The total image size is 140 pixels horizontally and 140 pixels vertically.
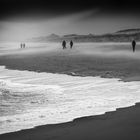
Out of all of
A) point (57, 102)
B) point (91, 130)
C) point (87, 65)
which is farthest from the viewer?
point (87, 65)

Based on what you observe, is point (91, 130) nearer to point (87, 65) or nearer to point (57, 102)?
point (57, 102)

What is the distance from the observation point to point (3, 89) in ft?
40.9

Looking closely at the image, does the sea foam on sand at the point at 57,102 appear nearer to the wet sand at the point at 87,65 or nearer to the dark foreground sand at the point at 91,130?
the dark foreground sand at the point at 91,130

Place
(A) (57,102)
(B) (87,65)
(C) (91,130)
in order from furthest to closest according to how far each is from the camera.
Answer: (B) (87,65), (A) (57,102), (C) (91,130)

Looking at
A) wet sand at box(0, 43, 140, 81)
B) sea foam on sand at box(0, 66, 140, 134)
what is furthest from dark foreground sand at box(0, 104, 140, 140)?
wet sand at box(0, 43, 140, 81)

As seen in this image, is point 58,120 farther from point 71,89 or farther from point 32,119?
point 71,89

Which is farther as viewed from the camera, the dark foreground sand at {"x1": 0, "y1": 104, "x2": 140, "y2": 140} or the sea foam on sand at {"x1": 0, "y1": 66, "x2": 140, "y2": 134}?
Answer: the sea foam on sand at {"x1": 0, "y1": 66, "x2": 140, "y2": 134}

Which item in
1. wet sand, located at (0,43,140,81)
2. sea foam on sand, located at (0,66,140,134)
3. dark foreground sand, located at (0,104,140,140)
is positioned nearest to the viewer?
dark foreground sand, located at (0,104,140,140)

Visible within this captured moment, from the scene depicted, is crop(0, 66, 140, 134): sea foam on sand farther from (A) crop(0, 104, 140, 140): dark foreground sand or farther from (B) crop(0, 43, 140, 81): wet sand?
(B) crop(0, 43, 140, 81): wet sand

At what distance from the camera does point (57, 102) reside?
11000mm

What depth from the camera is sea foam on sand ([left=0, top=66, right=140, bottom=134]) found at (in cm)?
870

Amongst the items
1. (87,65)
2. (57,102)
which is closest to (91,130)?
(57,102)

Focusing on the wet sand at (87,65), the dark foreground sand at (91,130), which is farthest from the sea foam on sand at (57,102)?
the wet sand at (87,65)

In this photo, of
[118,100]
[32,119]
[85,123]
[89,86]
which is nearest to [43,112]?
[32,119]
